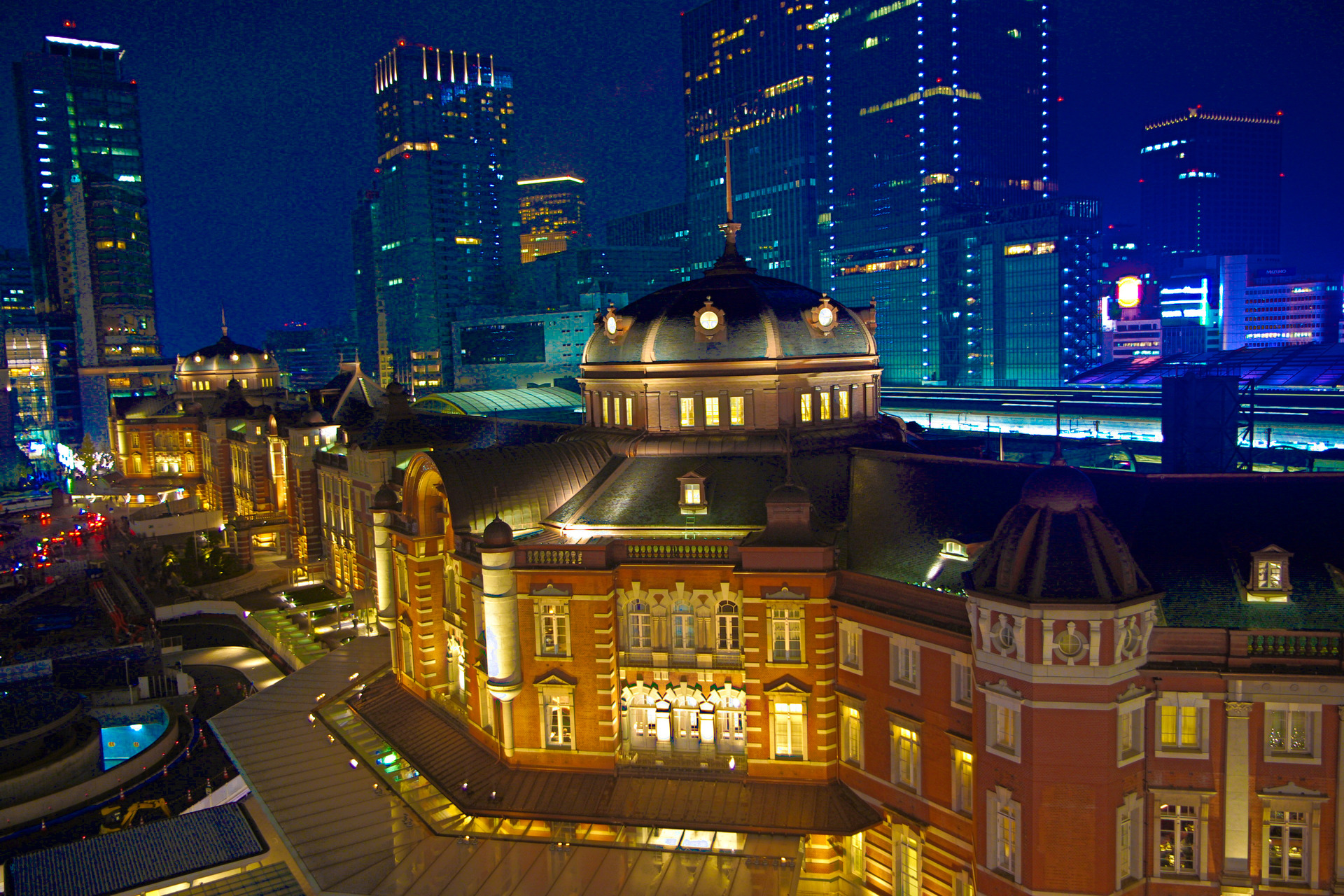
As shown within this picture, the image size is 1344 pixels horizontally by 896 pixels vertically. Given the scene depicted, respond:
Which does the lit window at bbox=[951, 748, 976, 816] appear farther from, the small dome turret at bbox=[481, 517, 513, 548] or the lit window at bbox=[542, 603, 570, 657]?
the small dome turret at bbox=[481, 517, 513, 548]

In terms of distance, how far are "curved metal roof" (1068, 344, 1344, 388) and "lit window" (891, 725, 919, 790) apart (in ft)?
219

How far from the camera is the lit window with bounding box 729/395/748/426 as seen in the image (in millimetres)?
48562

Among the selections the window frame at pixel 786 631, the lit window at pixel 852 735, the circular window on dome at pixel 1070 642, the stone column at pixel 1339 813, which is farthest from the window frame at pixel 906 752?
the stone column at pixel 1339 813

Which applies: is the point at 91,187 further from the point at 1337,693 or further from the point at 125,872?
the point at 1337,693

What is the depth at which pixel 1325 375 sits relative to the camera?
367 feet

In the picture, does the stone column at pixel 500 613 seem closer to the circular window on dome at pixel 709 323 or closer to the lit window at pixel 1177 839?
the circular window on dome at pixel 709 323

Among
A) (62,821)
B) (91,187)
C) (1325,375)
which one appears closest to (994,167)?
(1325,375)

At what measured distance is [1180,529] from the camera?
34.6m

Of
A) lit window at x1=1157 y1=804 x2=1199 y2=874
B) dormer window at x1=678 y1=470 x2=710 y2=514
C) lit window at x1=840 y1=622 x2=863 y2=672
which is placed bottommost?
lit window at x1=1157 y1=804 x2=1199 y2=874

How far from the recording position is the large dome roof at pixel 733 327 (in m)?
48.5

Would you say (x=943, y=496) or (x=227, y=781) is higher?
(x=943, y=496)

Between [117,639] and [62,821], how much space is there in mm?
22593

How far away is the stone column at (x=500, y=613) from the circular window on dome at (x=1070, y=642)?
2178 centimetres

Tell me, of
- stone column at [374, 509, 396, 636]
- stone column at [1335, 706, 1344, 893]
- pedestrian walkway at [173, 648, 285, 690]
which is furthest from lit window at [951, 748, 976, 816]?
pedestrian walkway at [173, 648, 285, 690]
